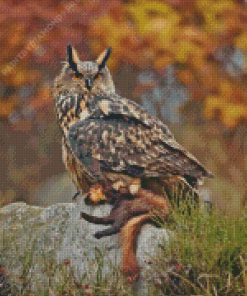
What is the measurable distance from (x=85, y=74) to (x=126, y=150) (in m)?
0.66

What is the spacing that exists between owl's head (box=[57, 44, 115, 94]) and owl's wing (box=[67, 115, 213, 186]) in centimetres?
29

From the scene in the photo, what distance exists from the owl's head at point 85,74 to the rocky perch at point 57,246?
33.6 inches

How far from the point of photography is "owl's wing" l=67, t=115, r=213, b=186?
2775mm

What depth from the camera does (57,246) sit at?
2600 millimetres

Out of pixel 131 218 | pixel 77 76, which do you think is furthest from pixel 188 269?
pixel 77 76

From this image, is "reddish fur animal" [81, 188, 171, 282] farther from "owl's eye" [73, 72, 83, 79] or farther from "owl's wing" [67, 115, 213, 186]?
"owl's eye" [73, 72, 83, 79]

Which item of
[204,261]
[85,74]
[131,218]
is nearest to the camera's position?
[204,261]

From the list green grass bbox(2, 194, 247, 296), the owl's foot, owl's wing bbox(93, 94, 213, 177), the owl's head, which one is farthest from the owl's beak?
green grass bbox(2, 194, 247, 296)

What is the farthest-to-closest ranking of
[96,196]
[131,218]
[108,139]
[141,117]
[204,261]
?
1. [141,117]
2. [108,139]
3. [96,196]
4. [131,218]
5. [204,261]

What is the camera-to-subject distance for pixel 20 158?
6.00 m

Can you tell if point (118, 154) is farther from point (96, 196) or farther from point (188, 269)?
point (188, 269)

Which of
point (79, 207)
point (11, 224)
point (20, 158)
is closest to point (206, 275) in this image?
point (79, 207)

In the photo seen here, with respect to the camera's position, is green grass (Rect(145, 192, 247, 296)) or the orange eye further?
the orange eye

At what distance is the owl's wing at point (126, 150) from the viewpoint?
109 inches
